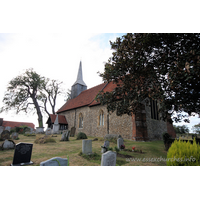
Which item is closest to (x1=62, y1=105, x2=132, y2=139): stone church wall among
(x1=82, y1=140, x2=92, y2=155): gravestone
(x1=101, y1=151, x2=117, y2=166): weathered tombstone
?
(x1=82, y1=140, x2=92, y2=155): gravestone

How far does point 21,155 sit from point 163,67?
23.2 feet

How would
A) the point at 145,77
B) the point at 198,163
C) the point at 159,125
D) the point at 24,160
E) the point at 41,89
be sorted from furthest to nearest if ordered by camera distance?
1. the point at 41,89
2. the point at 159,125
3. the point at 145,77
4. the point at 24,160
5. the point at 198,163

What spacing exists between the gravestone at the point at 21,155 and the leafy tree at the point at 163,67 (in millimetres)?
5517

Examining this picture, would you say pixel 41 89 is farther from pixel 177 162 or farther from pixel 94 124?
pixel 177 162

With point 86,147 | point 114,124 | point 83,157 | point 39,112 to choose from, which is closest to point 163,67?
point 86,147

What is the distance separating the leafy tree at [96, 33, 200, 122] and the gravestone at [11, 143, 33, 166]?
5517mm

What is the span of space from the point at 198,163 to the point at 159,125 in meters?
13.1

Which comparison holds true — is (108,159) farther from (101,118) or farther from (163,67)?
(101,118)

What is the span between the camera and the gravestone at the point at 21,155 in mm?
4381

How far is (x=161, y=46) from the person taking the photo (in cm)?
578

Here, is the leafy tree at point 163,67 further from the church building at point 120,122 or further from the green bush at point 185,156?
the green bush at point 185,156

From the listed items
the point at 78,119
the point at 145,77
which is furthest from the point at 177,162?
the point at 78,119

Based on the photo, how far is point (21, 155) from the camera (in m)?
4.46

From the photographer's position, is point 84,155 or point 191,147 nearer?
point 191,147
